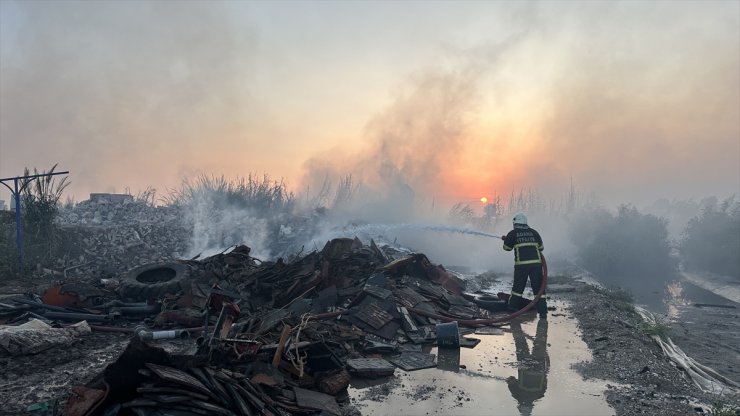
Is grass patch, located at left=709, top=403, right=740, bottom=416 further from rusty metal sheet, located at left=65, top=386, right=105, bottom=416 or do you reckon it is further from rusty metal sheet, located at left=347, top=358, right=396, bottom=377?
rusty metal sheet, located at left=65, top=386, right=105, bottom=416

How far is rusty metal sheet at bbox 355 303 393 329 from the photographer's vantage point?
25.3 feet

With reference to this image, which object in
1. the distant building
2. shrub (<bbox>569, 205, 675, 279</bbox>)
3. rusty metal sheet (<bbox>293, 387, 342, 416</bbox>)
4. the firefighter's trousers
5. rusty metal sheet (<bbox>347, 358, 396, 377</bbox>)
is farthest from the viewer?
shrub (<bbox>569, 205, 675, 279</bbox>)

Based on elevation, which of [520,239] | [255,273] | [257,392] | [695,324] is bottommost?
[695,324]

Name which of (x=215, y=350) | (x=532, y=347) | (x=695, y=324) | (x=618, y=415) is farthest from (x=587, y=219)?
(x=215, y=350)

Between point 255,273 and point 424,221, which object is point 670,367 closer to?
point 255,273

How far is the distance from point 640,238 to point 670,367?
81.1 feet

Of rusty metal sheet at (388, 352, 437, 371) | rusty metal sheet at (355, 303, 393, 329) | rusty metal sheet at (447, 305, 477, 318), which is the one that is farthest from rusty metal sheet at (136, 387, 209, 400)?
rusty metal sheet at (447, 305, 477, 318)

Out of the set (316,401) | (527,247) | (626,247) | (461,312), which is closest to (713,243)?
(626,247)

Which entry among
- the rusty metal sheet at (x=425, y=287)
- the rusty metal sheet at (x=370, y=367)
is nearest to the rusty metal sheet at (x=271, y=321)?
the rusty metal sheet at (x=370, y=367)

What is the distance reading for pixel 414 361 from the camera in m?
6.45

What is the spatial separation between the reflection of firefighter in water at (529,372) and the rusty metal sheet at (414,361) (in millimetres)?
1161

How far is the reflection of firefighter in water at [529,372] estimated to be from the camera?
524cm

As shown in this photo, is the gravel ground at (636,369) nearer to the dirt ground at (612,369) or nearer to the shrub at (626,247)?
the dirt ground at (612,369)

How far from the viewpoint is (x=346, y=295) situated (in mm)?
9133
